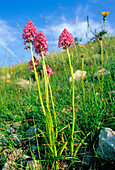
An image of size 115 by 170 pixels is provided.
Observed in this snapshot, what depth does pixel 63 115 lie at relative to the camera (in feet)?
7.25

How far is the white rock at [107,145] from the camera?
1528 millimetres

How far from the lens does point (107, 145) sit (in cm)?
155

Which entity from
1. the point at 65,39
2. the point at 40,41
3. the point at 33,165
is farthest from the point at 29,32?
the point at 33,165

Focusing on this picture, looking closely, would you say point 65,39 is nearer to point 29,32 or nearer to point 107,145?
point 29,32

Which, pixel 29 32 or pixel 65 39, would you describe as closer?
pixel 29 32

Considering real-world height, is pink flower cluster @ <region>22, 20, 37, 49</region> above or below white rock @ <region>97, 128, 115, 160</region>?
above

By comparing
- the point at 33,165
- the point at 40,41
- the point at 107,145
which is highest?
the point at 40,41

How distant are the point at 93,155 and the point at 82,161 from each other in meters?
0.16

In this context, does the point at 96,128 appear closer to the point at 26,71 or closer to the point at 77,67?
the point at 77,67

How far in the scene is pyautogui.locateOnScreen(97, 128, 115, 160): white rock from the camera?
153 cm

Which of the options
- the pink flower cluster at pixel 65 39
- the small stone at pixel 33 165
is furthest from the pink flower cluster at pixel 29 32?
the small stone at pixel 33 165

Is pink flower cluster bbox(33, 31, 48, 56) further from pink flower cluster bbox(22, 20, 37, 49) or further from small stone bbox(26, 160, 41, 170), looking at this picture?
small stone bbox(26, 160, 41, 170)

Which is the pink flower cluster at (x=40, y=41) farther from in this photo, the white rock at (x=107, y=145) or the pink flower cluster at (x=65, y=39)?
the white rock at (x=107, y=145)

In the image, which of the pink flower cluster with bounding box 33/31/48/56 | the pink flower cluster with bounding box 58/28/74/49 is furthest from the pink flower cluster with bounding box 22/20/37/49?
the pink flower cluster with bounding box 58/28/74/49
